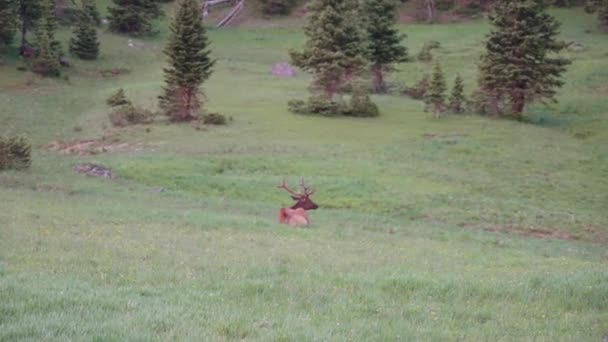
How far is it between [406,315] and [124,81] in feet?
158

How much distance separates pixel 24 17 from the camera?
57.7m

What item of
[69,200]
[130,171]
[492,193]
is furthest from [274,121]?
[69,200]

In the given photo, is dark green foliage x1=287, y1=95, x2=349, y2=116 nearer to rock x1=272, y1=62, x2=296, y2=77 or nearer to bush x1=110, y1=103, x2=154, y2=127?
bush x1=110, y1=103, x2=154, y2=127

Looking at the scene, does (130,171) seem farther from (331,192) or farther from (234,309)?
(234,309)

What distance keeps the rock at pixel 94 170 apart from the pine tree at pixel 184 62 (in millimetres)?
11304

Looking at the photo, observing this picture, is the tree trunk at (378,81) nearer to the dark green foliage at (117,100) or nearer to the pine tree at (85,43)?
the dark green foliage at (117,100)

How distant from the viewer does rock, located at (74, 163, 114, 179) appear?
89.9ft

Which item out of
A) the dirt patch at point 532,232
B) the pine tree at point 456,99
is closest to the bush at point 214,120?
the pine tree at point 456,99

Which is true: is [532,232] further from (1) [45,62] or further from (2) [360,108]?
(1) [45,62]

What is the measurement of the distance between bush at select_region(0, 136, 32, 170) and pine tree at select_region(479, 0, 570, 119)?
2757 cm

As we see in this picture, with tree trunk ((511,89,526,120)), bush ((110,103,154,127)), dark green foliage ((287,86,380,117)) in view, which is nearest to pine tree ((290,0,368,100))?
dark green foliage ((287,86,380,117))

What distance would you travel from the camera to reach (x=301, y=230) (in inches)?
749

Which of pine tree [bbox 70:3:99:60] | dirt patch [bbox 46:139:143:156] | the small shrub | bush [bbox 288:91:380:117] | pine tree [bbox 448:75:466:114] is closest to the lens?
dirt patch [bbox 46:139:143:156]

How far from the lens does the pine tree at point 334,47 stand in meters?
43.0
